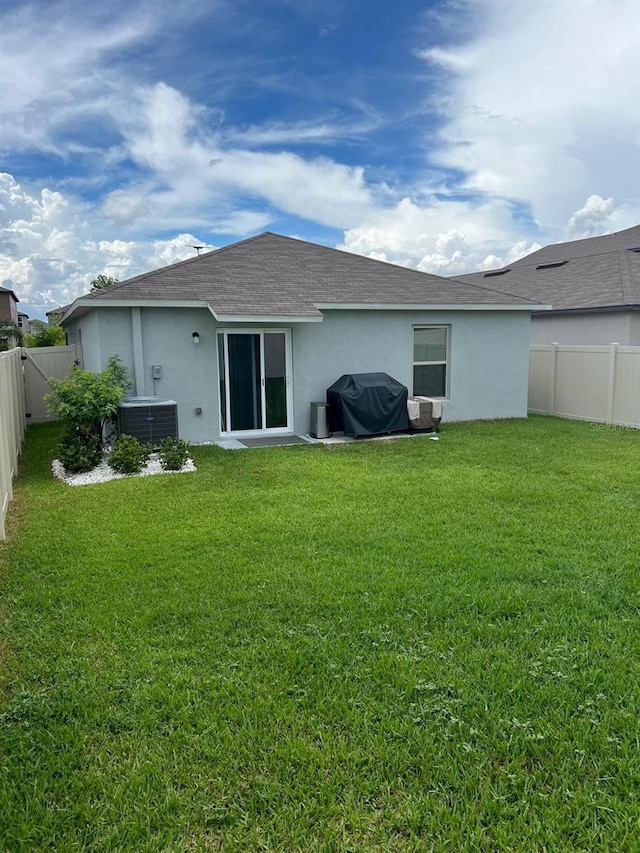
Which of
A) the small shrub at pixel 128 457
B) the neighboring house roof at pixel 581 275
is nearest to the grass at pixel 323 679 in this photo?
the small shrub at pixel 128 457

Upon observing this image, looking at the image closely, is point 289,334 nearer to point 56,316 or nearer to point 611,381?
point 611,381

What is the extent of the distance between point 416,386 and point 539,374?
13.4 feet

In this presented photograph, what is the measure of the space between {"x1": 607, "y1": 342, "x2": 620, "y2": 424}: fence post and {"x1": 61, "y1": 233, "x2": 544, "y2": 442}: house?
6.34ft

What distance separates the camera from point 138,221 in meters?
22.0

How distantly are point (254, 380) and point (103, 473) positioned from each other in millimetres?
4007

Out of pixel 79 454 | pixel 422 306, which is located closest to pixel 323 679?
pixel 79 454

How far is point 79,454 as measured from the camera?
929cm

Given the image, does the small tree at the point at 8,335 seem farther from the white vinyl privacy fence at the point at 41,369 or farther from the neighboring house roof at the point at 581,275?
the neighboring house roof at the point at 581,275

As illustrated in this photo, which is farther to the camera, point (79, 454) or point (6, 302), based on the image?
point (6, 302)

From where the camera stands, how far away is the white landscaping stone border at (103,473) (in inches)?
347

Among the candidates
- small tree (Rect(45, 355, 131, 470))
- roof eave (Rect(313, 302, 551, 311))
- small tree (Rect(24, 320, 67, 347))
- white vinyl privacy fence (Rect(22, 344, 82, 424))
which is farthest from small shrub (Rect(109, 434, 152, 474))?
small tree (Rect(24, 320, 67, 347))

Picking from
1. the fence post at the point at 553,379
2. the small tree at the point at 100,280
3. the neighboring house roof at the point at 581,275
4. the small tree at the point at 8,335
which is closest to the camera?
the fence post at the point at 553,379

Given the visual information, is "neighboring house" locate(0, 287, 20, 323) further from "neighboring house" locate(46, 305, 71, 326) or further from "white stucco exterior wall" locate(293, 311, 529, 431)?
"white stucco exterior wall" locate(293, 311, 529, 431)

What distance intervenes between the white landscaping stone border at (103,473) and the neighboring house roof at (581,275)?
12.2 meters
